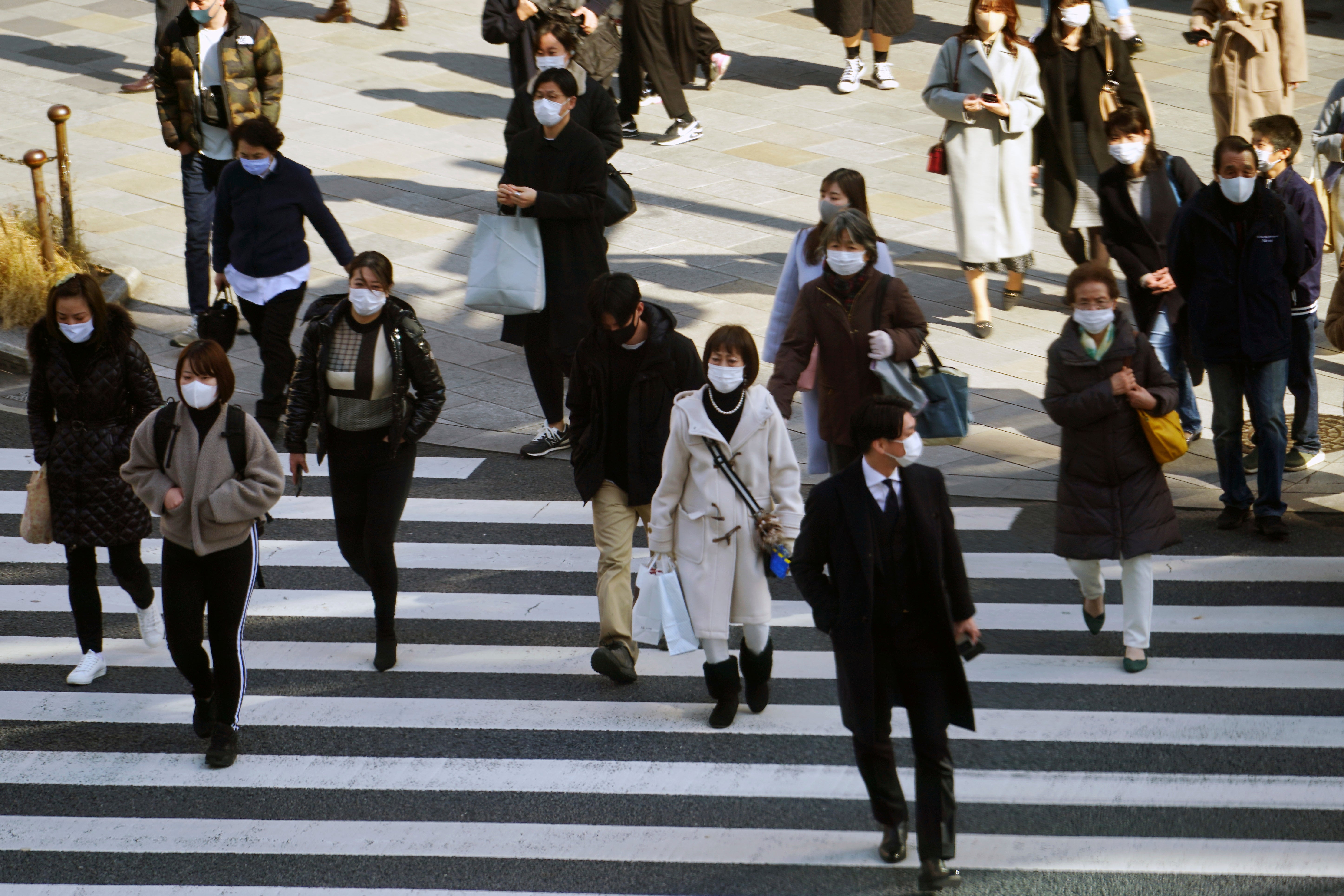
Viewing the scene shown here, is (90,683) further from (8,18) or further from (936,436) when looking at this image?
(8,18)

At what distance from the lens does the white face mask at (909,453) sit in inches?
210

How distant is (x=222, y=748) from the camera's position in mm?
6508

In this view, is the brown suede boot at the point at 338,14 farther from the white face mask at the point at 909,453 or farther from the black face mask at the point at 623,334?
the white face mask at the point at 909,453

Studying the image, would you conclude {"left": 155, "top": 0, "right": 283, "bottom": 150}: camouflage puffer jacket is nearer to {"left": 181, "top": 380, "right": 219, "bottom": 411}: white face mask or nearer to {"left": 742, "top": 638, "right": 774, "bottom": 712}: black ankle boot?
{"left": 181, "top": 380, "right": 219, "bottom": 411}: white face mask

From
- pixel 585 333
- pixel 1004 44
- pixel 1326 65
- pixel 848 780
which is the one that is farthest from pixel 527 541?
pixel 1326 65

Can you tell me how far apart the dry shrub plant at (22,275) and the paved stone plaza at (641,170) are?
0.65 meters

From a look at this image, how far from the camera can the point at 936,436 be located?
7551 millimetres

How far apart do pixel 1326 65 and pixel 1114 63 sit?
22.0 ft

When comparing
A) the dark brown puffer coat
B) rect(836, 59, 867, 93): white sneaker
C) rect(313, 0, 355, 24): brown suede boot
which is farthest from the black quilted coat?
rect(313, 0, 355, 24): brown suede boot

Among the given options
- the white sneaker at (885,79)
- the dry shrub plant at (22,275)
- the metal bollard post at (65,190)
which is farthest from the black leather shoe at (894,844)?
the white sneaker at (885,79)

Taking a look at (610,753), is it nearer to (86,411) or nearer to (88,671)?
(88,671)

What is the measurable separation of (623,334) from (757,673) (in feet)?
4.75

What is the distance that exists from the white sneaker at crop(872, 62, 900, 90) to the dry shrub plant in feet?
27.1

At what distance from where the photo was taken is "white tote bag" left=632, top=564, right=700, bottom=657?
6.41 m
